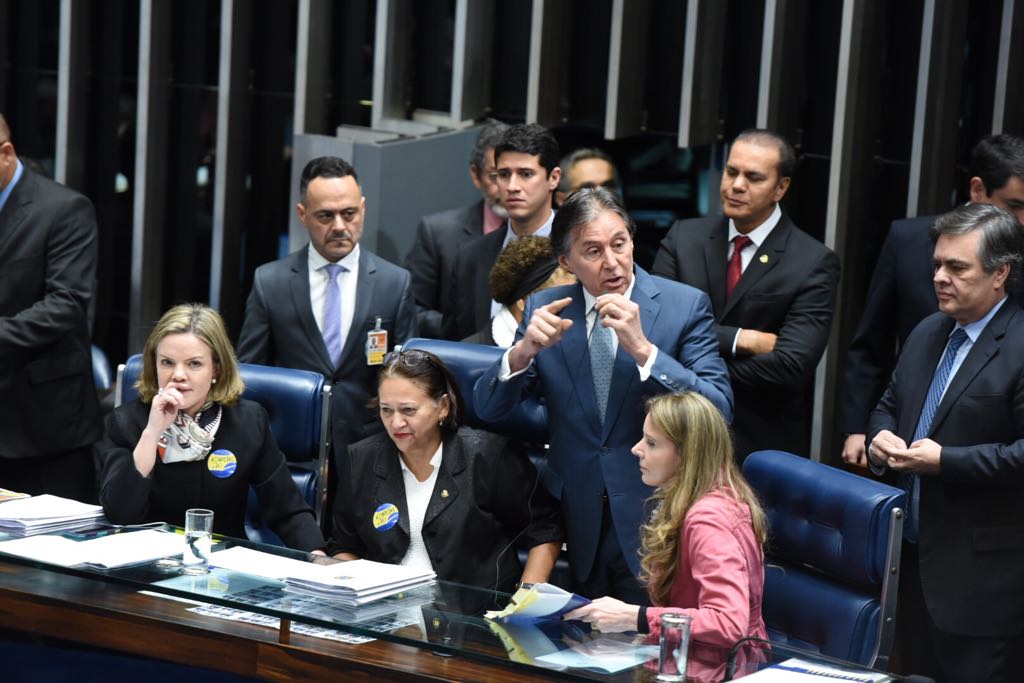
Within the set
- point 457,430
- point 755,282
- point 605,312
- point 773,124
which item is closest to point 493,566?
point 457,430

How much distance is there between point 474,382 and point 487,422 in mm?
120

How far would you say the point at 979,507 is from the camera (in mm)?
3383

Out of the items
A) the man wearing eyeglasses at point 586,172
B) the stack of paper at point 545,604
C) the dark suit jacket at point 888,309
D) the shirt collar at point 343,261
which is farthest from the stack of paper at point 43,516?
the man wearing eyeglasses at point 586,172

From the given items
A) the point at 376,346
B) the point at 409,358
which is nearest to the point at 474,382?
the point at 409,358

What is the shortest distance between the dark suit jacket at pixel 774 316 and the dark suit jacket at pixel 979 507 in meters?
0.62

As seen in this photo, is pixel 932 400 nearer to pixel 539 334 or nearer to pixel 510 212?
pixel 539 334

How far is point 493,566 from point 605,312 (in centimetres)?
70

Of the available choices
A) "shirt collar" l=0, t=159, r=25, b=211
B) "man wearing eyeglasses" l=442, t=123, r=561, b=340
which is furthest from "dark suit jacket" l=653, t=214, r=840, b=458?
"shirt collar" l=0, t=159, r=25, b=211

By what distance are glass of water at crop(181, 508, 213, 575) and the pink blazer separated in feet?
3.00

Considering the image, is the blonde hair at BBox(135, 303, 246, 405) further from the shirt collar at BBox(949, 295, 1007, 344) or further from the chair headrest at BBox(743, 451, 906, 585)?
the shirt collar at BBox(949, 295, 1007, 344)

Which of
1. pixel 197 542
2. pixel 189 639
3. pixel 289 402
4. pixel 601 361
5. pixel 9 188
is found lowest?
pixel 189 639

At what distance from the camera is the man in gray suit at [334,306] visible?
14.2 ft

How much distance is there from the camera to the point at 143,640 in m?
2.73

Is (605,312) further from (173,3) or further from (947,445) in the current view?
(173,3)
